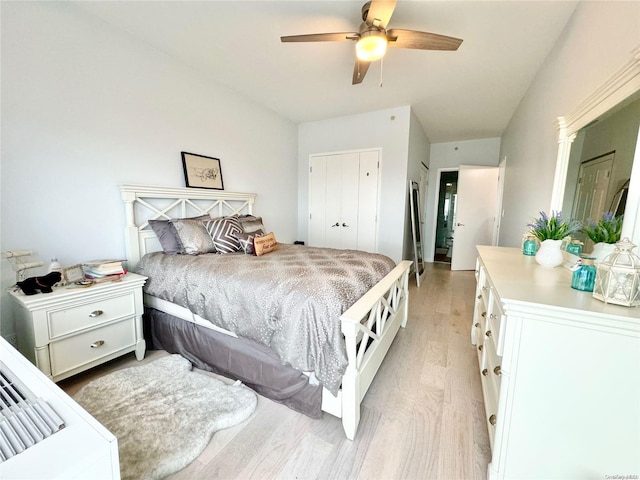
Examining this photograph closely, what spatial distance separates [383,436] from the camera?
1.44 metres

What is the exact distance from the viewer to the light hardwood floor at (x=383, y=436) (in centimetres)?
125

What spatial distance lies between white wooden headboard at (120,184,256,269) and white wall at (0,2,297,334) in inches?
3.8

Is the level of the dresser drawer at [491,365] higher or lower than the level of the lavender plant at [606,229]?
lower

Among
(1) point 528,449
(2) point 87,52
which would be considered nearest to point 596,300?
(1) point 528,449

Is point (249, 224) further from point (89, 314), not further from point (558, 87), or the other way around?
point (558, 87)

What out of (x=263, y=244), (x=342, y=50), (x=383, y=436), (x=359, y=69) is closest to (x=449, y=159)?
(x=342, y=50)

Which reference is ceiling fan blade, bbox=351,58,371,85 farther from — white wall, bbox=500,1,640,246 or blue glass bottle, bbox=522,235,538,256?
blue glass bottle, bbox=522,235,538,256

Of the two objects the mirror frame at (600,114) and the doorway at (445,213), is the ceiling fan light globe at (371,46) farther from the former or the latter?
the doorway at (445,213)

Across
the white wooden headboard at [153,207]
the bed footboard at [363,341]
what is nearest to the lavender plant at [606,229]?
the bed footboard at [363,341]

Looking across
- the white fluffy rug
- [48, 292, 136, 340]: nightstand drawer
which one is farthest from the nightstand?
the white fluffy rug

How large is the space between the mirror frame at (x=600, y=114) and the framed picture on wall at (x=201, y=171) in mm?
3125

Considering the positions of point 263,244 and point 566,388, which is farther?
point 263,244

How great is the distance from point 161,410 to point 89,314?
811mm

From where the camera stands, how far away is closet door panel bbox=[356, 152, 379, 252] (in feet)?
13.1
